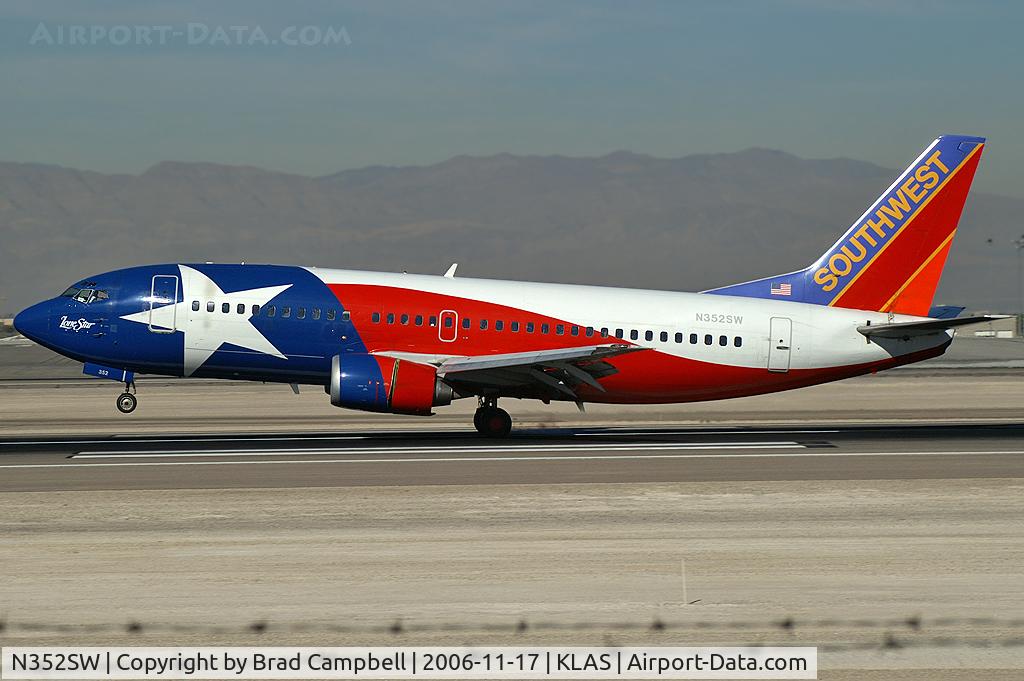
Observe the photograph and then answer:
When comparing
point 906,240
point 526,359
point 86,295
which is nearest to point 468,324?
point 526,359

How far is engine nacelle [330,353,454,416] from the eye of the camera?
30875 millimetres

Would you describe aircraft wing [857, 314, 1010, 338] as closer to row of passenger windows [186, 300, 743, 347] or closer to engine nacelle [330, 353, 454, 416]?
row of passenger windows [186, 300, 743, 347]

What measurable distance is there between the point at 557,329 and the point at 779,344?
6615mm

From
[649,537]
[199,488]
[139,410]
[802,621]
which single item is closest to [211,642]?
[802,621]

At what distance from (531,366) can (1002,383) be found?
3612 cm

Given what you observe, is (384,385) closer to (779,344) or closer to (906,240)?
(779,344)

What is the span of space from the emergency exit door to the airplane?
0.04 meters

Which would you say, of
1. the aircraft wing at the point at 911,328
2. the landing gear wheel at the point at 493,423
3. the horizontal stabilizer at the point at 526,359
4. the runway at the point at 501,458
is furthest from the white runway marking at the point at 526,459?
the landing gear wheel at the point at 493,423

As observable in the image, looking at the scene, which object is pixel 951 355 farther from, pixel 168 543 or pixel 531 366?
pixel 168 543

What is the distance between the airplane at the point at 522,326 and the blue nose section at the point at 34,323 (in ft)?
0.13

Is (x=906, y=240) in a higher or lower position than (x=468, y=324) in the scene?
higher

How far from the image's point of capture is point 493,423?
3397cm

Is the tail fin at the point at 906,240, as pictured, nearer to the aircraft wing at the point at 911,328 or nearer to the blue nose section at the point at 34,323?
the aircraft wing at the point at 911,328

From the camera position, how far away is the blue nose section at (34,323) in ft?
109
